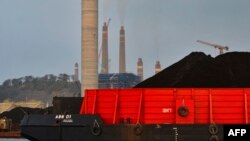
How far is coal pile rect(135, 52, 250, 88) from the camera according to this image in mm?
37344

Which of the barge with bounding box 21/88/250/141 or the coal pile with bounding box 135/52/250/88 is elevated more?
the coal pile with bounding box 135/52/250/88

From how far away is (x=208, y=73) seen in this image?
1532 inches

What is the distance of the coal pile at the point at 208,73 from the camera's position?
37.3 metres

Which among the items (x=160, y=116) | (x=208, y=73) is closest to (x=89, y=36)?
(x=208, y=73)

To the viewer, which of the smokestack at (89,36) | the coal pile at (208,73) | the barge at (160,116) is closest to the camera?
the barge at (160,116)

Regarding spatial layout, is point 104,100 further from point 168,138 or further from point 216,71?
point 216,71

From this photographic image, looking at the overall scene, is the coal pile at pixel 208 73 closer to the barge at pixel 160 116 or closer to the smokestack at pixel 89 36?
the barge at pixel 160 116

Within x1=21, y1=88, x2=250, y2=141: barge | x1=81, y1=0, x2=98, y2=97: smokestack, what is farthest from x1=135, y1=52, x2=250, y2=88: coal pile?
x1=81, y1=0, x2=98, y2=97: smokestack

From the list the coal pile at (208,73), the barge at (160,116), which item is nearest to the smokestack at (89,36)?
the coal pile at (208,73)

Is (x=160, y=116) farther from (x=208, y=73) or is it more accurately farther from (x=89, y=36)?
(x=89, y=36)

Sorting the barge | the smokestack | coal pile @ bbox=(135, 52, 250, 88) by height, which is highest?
the smokestack

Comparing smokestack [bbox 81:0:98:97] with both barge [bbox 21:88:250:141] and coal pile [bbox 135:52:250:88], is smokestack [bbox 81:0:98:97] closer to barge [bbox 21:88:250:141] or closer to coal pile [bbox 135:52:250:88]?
coal pile [bbox 135:52:250:88]

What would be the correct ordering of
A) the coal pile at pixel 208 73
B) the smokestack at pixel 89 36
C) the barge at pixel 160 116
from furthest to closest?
1. the smokestack at pixel 89 36
2. the coal pile at pixel 208 73
3. the barge at pixel 160 116

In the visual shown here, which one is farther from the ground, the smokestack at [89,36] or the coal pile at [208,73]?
the smokestack at [89,36]
